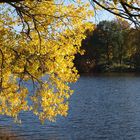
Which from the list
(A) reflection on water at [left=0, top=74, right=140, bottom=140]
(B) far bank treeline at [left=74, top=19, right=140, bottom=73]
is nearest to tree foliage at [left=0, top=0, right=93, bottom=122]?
(A) reflection on water at [left=0, top=74, right=140, bottom=140]

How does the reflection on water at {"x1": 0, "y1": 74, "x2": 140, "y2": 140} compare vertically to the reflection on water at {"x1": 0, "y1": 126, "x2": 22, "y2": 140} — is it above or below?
above

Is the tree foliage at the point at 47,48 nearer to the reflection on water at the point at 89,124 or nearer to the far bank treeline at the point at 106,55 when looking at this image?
the reflection on water at the point at 89,124

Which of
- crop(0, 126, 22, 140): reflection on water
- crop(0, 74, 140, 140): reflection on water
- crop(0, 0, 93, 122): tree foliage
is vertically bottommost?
crop(0, 126, 22, 140): reflection on water

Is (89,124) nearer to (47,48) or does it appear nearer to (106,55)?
(47,48)

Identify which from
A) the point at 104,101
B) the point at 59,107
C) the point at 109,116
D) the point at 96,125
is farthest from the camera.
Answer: the point at 104,101

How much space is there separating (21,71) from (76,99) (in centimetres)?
4169

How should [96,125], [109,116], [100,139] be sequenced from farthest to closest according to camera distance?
1. [109,116]
2. [96,125]
3. [100,139]

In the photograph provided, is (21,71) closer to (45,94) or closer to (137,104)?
(45,94)

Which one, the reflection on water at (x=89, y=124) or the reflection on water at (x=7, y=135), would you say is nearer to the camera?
the reflection on water at (x=7, y=135)

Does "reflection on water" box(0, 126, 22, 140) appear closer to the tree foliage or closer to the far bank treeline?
the tree foliage

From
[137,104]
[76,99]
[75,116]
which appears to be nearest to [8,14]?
[75,116]

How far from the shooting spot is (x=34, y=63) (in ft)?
47.0

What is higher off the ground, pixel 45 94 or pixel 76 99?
pixel 45 94

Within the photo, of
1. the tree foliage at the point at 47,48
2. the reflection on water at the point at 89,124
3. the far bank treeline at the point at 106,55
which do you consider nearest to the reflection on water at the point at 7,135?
the reflection on water at the point at 89,124
